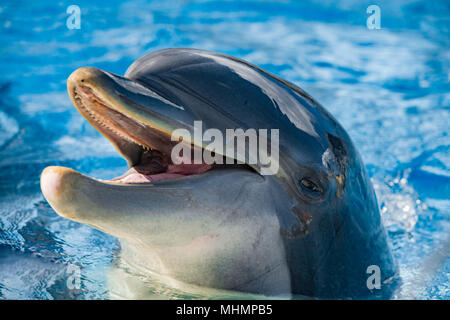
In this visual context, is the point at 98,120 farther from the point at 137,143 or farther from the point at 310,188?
the point at 310,188

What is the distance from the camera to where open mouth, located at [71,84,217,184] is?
3012mm

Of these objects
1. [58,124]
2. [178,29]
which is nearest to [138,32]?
[178,29]

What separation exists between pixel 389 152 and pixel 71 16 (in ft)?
25.2

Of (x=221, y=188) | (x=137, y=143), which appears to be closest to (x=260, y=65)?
(x=137, y=143)

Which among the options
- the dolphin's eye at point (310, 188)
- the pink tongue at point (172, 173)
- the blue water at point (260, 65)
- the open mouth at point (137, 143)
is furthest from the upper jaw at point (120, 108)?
the blue water at point (260, 65)

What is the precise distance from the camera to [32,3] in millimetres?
12578

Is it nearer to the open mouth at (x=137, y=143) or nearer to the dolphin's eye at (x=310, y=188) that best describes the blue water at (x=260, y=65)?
the open mouth at (x=137, y=143)

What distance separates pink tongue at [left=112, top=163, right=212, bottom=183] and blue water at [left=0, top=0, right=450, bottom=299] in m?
0.90

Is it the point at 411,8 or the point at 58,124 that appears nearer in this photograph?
Result: the point at 58,124

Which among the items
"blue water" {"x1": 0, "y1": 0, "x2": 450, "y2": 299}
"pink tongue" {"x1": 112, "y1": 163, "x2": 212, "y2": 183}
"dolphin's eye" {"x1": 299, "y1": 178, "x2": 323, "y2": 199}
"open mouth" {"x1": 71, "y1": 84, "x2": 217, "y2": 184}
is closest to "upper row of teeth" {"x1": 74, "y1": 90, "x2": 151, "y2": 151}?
"open mouth" {"x1": 71, "y1": 84, "x2": 217, "y2": 184}

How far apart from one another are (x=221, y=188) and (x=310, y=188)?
57cm

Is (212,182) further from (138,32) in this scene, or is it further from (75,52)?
(138,32)

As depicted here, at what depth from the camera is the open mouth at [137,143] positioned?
9.88 feet

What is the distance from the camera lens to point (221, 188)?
9.78 ft
